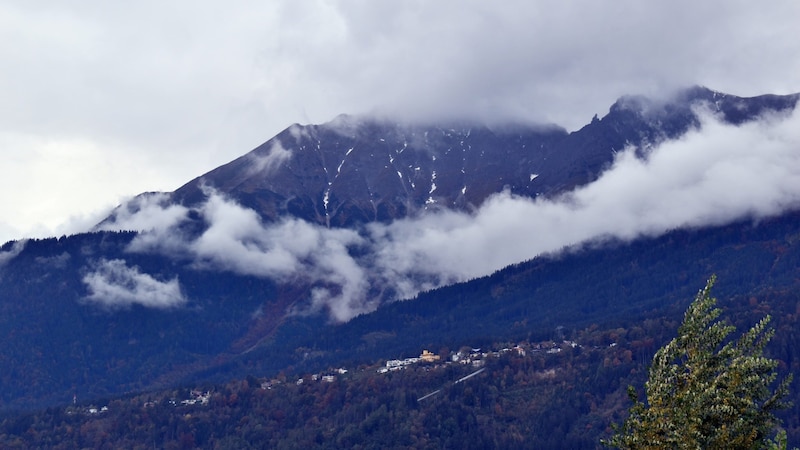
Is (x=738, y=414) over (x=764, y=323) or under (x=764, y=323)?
under

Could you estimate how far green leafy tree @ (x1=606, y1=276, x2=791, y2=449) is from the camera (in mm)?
37531

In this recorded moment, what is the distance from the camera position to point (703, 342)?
3947 centimetres

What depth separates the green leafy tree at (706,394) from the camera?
37531 millimetres

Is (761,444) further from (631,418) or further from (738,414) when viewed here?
(631,418)

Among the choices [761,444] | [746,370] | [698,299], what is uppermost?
[698,299]

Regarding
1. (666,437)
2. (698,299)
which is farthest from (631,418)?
(698,299)

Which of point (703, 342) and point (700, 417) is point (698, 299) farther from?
point (700, 417)

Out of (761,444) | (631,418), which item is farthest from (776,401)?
(631,418)

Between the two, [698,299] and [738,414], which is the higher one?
[698,299]

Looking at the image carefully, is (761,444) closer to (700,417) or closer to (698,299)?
(700,417)

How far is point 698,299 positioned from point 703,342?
147 centimetres

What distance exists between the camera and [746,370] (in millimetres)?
37781

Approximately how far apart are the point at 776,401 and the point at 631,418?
4.80 meters

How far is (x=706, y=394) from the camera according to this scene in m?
37.2
